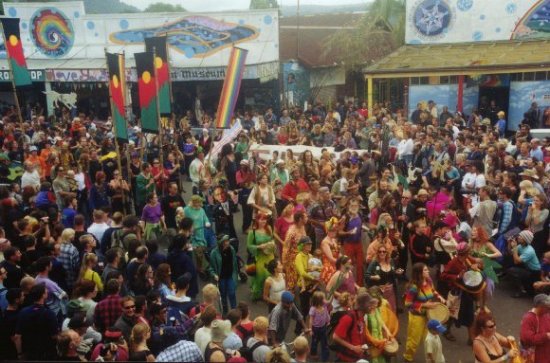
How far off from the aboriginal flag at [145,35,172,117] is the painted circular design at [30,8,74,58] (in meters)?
13.8

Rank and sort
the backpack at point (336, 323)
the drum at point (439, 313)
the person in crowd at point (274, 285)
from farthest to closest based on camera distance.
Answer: the person in crowd at point (274, 285) < the drum at point (439, 313) < the backpack at point (336, 323)

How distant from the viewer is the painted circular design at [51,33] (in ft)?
75.4

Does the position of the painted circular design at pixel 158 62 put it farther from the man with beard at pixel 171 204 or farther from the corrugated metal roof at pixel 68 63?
the corrugated metal roof at pixel 68 63

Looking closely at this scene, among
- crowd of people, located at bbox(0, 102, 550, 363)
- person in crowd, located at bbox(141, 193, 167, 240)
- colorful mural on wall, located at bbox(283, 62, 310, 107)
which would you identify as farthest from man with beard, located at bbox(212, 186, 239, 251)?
colorful mural on wall, located at bbox(283, 62, 310, 107)

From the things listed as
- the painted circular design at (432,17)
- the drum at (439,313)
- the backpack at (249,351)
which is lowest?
the drum at (439,313)

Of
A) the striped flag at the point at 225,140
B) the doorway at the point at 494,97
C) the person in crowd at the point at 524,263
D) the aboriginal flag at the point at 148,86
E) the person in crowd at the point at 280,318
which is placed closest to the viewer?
the person in crowd at the point at 280,318

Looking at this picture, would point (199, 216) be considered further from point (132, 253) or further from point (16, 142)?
point (16, 142)

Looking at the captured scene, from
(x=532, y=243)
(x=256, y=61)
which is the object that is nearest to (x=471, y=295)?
(x=532, y=243)

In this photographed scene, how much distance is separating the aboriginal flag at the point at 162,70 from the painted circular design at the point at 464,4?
13.9m

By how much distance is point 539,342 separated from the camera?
5.48 m

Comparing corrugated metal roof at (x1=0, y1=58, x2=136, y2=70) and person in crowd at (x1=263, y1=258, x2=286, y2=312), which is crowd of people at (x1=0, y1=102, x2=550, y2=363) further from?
corrugated metal roof at (x1=0, y1=58, x2=136, y2=70)

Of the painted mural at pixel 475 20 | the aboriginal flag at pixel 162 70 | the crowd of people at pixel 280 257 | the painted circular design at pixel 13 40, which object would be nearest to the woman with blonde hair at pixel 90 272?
the crowd of people at pixel 280 257

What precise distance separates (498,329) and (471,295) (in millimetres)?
872

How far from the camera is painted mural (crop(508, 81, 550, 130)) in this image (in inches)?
719
